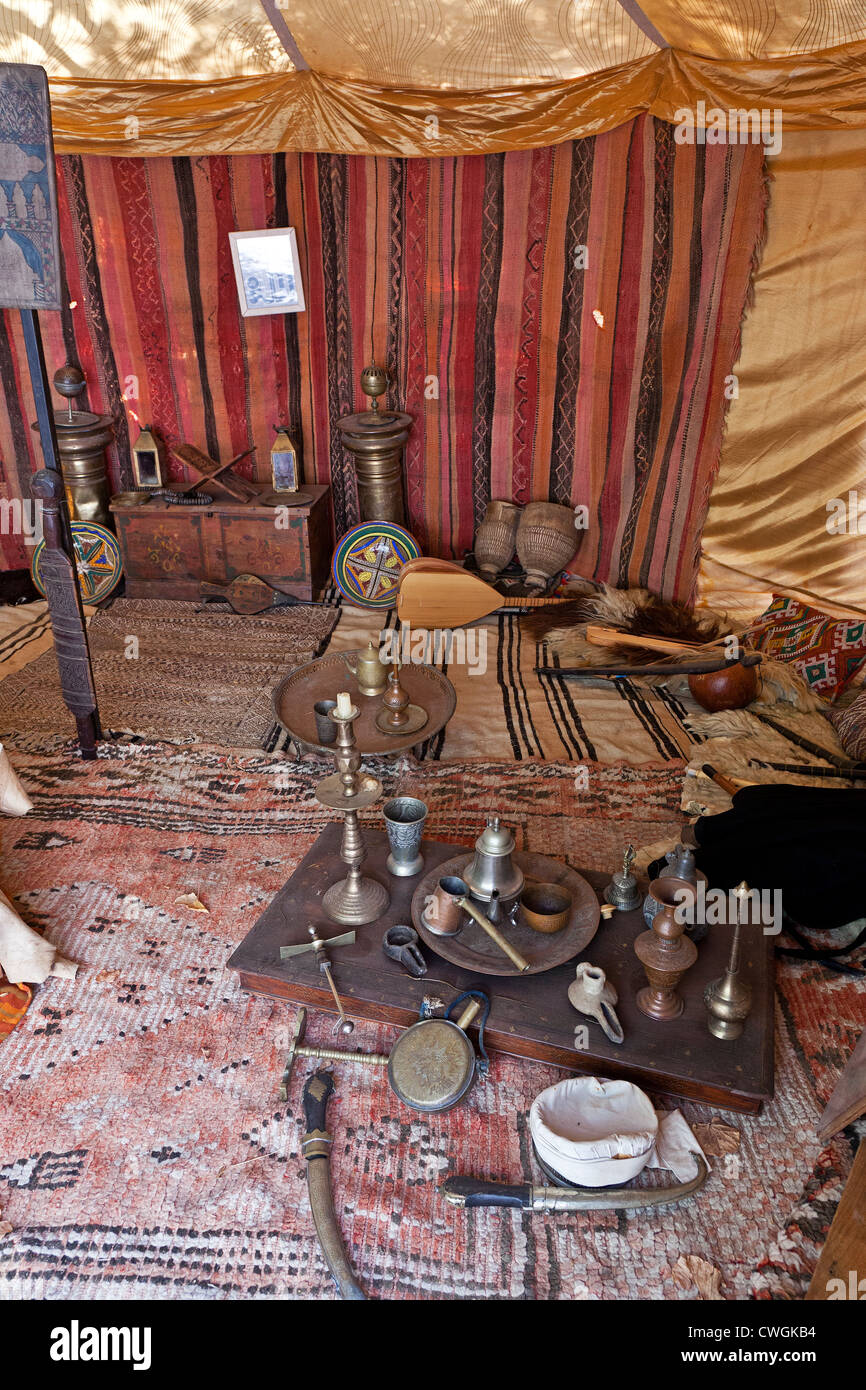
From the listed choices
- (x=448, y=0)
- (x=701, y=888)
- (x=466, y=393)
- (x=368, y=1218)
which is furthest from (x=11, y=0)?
(x=368, y=1218)

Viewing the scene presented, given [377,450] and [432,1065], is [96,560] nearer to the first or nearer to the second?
[377,450]

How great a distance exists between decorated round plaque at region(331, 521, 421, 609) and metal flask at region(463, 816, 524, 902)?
2.95 meters

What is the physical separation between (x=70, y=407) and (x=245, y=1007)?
4156 millimetres

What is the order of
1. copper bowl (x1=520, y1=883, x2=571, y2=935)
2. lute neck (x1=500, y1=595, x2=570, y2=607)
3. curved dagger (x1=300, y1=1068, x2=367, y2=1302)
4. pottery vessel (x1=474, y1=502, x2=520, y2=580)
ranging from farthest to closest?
pottery vessel (x1=474, y1=502, x2=520, y2=580)
lute neck (x1=500, y1=595, x2=570, y2=607)
copper bowl (x1=520, y1=883, x2=571, y2=935)
curved dagger (x1=300, y1=1068, x2=367, y2=1302)

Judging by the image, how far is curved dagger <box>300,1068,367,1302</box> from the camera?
170 cm

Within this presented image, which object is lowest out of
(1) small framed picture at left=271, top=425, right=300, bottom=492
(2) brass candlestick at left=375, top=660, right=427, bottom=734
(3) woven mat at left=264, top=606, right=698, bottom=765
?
(3) woven mat at left=264, top=606, right=698, bottom=765

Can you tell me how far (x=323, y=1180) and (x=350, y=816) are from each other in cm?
81

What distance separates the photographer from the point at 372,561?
16.3ft

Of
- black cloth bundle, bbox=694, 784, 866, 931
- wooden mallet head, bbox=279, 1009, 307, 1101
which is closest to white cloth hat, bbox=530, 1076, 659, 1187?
wooden mallet head, bbox=279, 1009, 307, 1101

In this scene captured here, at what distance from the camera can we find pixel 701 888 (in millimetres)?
2184

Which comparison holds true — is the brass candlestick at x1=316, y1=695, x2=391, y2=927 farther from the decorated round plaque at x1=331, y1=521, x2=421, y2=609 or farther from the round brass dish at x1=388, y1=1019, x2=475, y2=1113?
the decorated round plaque at x1=331, y1=521, x2=421, y2=609

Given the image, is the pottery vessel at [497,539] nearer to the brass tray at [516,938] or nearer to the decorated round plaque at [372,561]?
the decorated round plaque at [372,561]

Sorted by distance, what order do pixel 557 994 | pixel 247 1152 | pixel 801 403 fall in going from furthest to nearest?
pixel 801 403, pixel 557 994, pixel 247 1152

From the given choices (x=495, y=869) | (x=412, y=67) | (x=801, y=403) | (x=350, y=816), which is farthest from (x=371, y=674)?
(x=412, y=67)
